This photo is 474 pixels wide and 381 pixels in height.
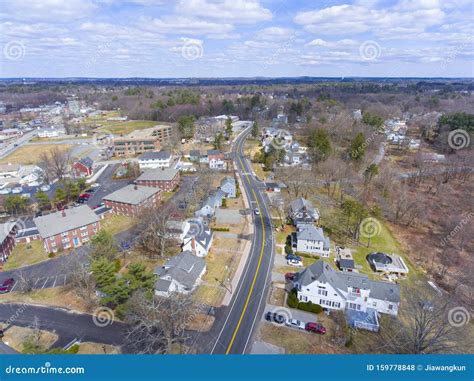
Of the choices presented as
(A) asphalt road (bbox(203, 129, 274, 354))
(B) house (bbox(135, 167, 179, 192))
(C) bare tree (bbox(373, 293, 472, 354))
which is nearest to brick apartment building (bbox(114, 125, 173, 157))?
(B) house (bbox(135, 167, 179, 192))

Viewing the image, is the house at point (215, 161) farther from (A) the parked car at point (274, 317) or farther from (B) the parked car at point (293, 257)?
(A) the parked car at point (274, 317)

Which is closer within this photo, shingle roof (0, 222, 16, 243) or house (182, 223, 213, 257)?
house (182, 223, 213, 257)

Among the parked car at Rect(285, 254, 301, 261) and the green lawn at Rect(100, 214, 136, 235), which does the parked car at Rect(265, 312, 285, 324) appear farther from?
the green lawn at Rect(100, 214, 136, 235)

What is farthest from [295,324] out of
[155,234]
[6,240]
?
[6,240]

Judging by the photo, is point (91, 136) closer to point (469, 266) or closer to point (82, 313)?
point (82, 313)

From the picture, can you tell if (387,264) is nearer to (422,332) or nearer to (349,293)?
(349,293)

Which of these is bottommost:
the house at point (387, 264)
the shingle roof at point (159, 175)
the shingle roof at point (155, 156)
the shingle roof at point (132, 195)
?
the house at point (387, 264)

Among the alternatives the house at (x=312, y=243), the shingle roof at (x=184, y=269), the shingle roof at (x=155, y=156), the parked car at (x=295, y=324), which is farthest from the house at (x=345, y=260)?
the shingle roof at (x=155, y=156)
